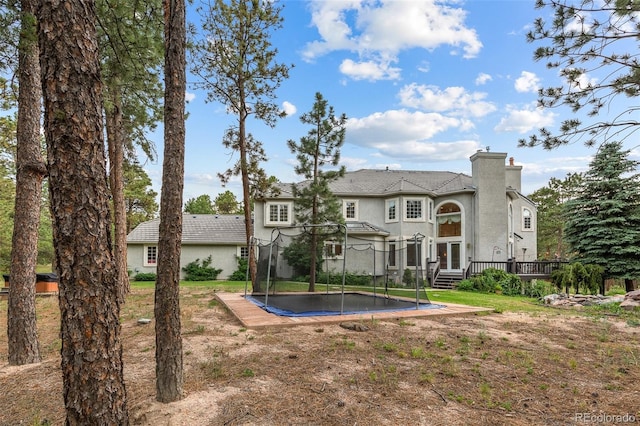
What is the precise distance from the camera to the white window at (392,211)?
18875 millimetres

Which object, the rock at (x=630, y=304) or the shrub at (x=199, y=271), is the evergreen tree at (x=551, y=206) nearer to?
the rock at (x=630, y=304)

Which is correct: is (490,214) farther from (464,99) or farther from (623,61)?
(623,61)

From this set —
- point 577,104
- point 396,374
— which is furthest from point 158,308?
point 577,104

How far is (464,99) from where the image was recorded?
13156 mm

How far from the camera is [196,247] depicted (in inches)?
790

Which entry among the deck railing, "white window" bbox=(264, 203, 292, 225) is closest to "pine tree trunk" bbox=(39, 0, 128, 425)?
→ the deck railing

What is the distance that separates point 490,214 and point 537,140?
15.2 meters

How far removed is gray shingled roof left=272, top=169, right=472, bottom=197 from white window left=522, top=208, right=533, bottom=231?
371cm

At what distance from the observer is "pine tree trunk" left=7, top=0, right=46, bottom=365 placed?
427 cm

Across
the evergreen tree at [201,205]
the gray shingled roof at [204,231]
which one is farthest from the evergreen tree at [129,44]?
the evergreen tree at [201,205]

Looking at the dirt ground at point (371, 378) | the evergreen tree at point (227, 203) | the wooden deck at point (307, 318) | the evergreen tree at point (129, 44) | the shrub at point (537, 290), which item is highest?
the evergreen tree at point (227, 203)

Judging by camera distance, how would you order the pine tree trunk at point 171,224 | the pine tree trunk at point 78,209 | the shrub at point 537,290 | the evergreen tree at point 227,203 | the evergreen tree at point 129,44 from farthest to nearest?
the evergreen tree at point 227,203, the shrub at point 537,290, the evergreen tree at point 129,44, the pine tree trunk at point 171,224, the pine tree trunk at point 78,209

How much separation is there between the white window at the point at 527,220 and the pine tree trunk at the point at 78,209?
2229 centimetres

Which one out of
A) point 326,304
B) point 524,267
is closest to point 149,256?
point 326,304
